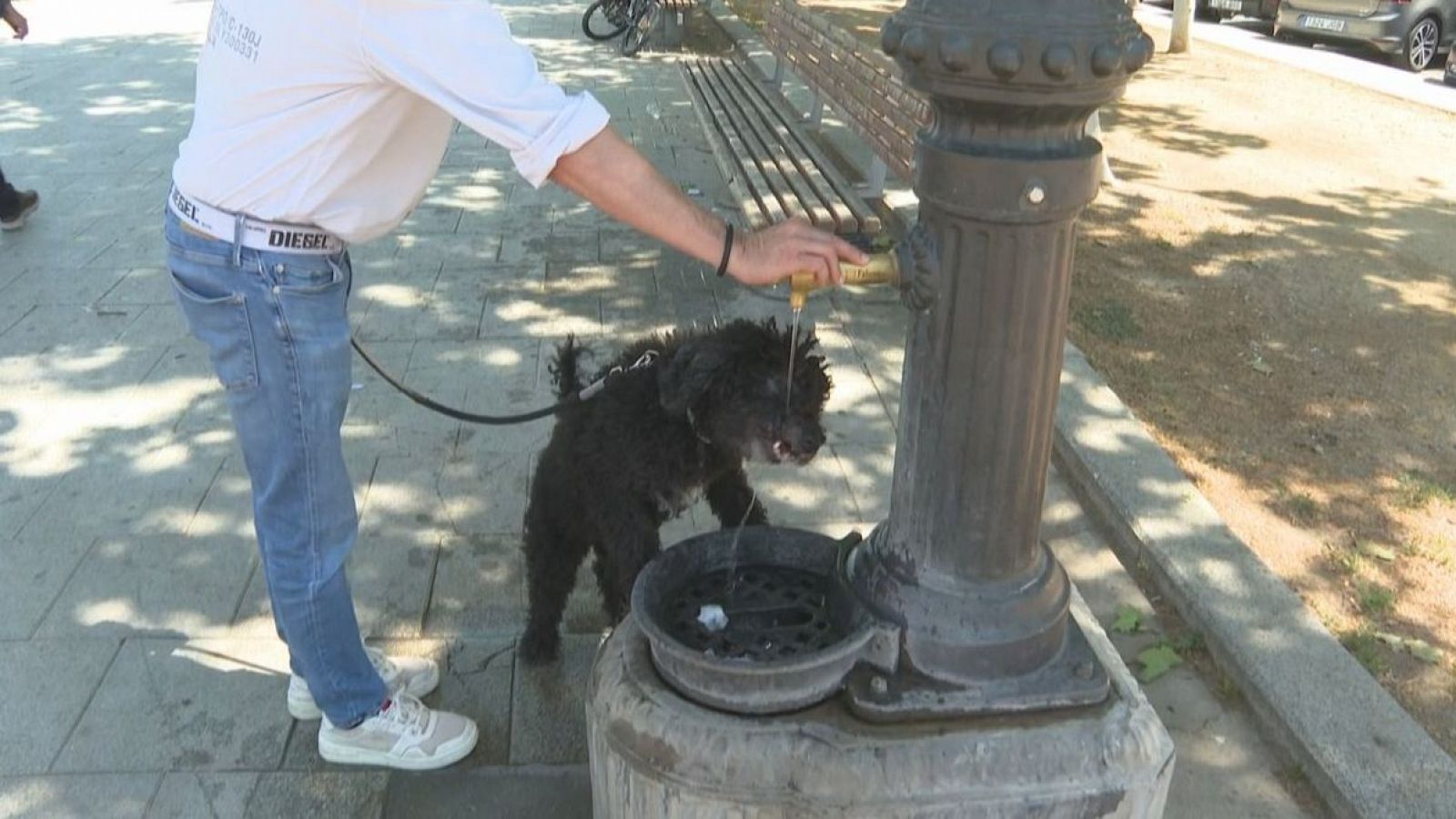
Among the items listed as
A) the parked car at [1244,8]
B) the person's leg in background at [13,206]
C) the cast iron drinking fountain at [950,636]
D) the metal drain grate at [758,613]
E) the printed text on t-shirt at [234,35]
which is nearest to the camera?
the cast iron drinking fountain at [950,636]

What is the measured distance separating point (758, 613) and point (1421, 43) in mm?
15226

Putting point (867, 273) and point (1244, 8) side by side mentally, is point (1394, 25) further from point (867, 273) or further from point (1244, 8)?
point (867, 273)

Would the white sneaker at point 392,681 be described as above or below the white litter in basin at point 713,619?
below

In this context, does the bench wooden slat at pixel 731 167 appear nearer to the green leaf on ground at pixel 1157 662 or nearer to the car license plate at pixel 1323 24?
the green leaf on ground at pixel 1157 662

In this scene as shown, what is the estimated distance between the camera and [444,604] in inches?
129

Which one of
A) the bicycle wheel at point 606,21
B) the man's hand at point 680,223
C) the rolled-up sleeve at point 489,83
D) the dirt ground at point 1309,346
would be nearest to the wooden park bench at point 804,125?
the dirt ground at point 1309,346

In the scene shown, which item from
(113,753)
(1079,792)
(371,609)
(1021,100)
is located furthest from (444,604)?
(1021,100)

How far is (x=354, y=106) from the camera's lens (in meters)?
1.96

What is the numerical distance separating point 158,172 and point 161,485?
4.25 metres

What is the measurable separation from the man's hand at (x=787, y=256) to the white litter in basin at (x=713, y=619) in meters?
0.69

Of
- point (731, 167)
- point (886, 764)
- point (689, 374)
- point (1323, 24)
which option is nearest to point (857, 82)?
point (731, 167)

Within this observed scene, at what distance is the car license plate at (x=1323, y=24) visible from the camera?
14.6 m

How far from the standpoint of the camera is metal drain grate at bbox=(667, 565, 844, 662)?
2119mm

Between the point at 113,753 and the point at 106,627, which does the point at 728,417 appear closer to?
the point at 113,753
